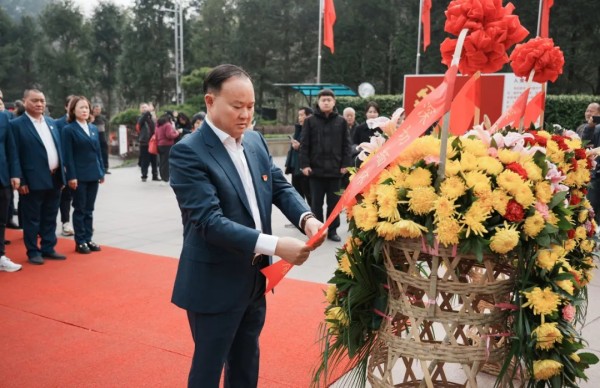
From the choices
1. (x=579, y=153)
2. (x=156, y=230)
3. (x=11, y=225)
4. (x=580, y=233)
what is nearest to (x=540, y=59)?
(x=579, y=153)

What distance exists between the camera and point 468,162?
6.20ft

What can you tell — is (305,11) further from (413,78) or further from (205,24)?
(413,78)

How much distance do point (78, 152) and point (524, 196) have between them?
491 cm

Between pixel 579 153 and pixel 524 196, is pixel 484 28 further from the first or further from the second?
pixel 579 153

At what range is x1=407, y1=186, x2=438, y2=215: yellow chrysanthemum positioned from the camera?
1.83 m

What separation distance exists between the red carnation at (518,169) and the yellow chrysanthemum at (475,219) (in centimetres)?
21

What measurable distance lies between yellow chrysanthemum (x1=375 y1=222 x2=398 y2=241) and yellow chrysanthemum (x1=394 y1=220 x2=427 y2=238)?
0.02 meters

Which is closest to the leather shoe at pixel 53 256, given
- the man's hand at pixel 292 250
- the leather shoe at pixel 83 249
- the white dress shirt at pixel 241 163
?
the leather shoe at pixel 83 249

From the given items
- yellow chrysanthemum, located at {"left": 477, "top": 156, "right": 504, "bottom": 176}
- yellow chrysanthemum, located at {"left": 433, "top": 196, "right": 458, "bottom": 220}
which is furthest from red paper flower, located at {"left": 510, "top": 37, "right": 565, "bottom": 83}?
yellow chrysanthemum, located at {"left": 433, "top": 196, "right": 458, "bottom": 220}

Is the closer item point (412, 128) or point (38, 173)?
point (412, 128)

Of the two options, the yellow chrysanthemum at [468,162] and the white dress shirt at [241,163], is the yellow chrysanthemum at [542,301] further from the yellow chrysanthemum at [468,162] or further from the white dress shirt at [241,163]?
the white dress shirt at [241,163]

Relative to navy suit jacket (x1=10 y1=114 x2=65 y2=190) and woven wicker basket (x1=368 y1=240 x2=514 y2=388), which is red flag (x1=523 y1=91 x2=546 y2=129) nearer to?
woven wicker basket (x1=368 y1=240 x2=514 y2=388)

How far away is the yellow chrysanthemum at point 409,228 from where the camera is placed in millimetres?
1804

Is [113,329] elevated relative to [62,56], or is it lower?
lower
